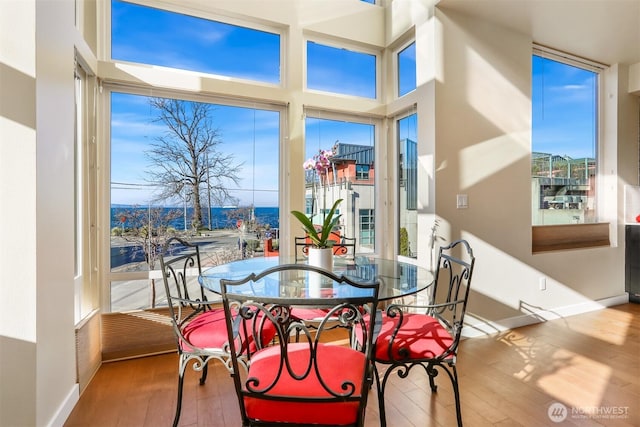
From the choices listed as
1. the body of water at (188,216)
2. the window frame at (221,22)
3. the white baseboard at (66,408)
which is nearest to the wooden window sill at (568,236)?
the body of water at (188,216)

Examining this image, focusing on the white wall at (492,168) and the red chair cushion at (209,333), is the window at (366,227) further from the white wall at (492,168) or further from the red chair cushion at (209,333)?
the red chair cushion at (209,333)

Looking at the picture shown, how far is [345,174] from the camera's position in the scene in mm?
3555

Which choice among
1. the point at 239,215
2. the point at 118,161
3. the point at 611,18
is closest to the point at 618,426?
the point at 239,215

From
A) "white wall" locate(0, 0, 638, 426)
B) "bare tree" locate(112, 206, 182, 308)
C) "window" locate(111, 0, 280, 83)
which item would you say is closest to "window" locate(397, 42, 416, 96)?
"white wall" locate(0, 0, 638, 426)

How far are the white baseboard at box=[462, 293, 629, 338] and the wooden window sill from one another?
610mm

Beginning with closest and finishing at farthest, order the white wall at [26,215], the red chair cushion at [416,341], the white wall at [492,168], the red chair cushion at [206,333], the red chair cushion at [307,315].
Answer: the white wall at [26,215] → the red chair cushion at [416,341] → the red chair cushion at [206,333] → the red chair cushion at [307,315] → the white wall at [492,168]

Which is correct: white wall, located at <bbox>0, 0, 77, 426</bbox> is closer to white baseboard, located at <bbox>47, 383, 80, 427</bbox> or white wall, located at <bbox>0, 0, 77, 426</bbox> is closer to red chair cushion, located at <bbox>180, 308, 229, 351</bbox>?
white baseboard, located at <bbox>47, 383, 80, 427</bbox>

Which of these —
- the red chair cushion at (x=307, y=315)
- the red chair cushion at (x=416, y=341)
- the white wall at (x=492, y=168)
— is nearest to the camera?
the red chair cushion at (x=416, y=341)

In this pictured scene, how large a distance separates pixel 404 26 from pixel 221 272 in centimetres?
282

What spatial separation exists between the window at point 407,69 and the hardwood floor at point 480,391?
2445 mm

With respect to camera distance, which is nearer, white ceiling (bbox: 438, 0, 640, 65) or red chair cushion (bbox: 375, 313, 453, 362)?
red chair cushion (bbox: 375, 313, 453, 362)

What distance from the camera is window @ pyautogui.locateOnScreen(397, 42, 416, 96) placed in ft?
11.1

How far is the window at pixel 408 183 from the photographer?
3.35m

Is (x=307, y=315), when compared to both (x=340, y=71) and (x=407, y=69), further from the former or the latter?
(x=407, y=69)
